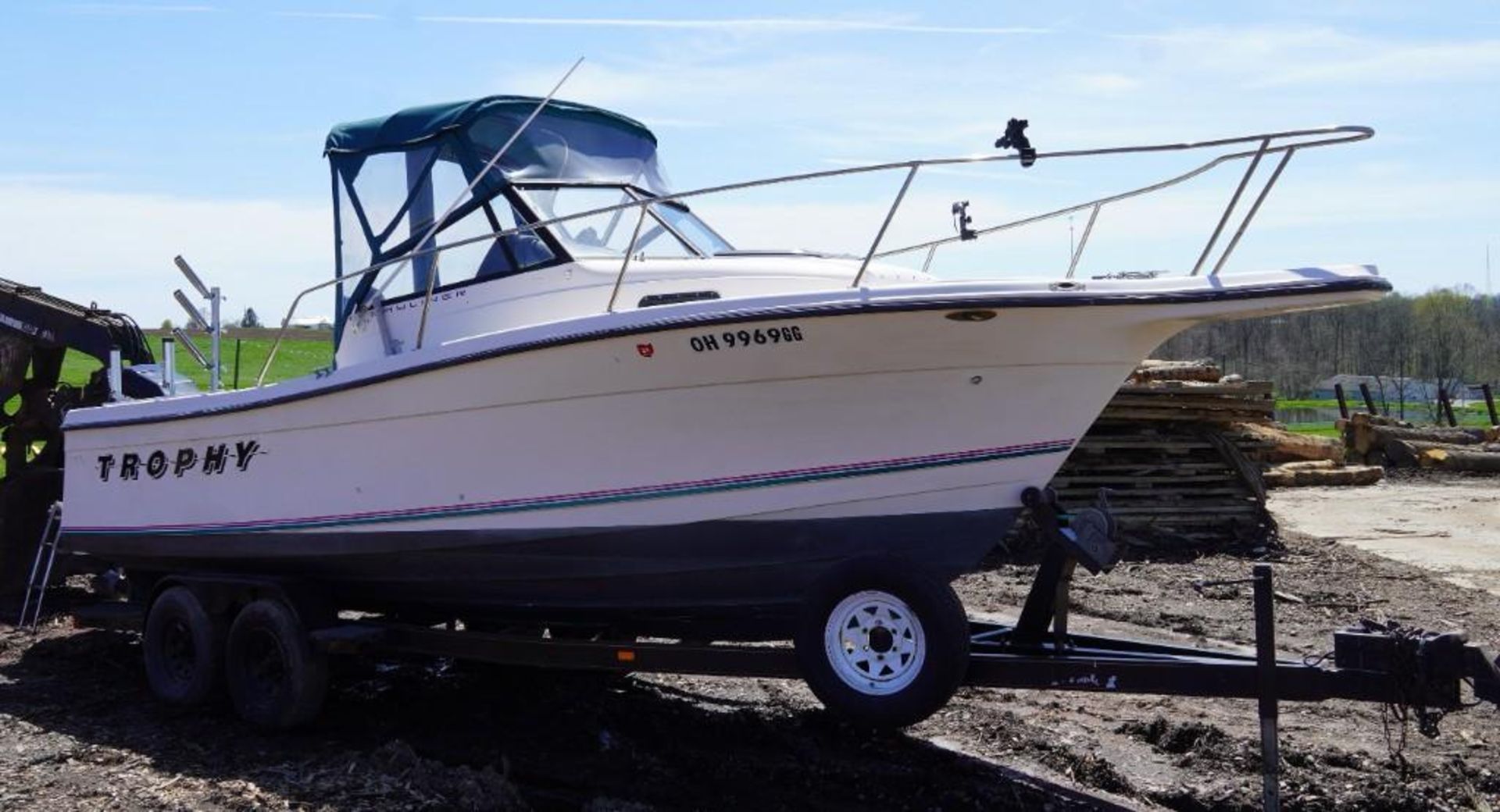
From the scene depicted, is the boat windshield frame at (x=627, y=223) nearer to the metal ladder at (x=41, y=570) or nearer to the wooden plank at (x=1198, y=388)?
the metal ladder at (x=41, y=570)

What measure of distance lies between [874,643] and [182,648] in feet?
13.7

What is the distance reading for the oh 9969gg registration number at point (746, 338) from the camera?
18.0ft

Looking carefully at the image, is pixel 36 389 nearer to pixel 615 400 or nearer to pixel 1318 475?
pixel 615 400

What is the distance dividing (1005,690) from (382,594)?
3271mm

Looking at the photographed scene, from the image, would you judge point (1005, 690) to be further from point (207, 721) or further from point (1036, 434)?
point (207, 721)

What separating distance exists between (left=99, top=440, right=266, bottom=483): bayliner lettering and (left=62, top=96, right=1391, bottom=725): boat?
0.06 feet

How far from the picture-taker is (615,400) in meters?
5.82

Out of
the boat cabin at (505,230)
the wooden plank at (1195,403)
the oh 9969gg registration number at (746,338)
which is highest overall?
the boat cabin at (505,230)

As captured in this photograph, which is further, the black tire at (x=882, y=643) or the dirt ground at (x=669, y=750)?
the dirt ground at (x=669, y=750)

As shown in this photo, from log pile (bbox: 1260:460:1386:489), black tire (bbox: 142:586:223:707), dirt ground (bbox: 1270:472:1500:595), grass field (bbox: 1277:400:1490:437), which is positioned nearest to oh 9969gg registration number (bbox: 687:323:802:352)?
black tire (bbox: 142:586:223:707)

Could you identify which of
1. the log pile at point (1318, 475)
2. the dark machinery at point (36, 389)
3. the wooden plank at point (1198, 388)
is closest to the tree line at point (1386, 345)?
the log pile at point (1318, 475)

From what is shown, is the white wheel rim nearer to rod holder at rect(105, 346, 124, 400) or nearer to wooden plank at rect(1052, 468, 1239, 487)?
rod holder at rect(105, 346, 124, 400)

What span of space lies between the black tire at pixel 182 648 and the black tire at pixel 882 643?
351 cm

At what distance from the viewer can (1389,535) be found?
13.5 metres
